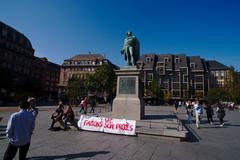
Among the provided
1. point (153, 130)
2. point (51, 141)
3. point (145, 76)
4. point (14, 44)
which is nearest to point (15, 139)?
point (51, 141)

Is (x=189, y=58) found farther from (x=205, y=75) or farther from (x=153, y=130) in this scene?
(x=153, y=130)

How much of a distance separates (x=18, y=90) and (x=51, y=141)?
2043 inches

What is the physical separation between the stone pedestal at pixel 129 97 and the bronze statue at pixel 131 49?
1100 mm

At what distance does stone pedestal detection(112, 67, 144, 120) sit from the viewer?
13.1 meters

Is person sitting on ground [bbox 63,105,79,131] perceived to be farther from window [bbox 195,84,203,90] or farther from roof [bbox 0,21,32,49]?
window [bbox 195,84,203,90]

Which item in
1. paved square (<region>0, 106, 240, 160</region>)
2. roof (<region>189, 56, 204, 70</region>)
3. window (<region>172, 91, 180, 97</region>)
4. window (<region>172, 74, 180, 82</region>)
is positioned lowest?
paved square (<region>0, 106, 240, 160</region>)

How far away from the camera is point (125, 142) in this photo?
866 centimetres

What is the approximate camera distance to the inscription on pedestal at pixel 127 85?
13805 millimetres

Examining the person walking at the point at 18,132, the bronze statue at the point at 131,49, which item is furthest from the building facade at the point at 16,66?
the person walking at the point at 18,132

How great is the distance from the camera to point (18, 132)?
4.68m

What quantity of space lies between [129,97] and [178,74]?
3115 inches

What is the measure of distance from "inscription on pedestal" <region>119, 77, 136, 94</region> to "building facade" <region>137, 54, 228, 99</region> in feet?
238

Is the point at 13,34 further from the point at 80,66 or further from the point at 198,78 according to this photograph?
the point at 198,78

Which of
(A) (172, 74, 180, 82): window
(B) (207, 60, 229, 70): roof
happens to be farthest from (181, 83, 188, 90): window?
(B) (207, 60, 229, 70): roof
